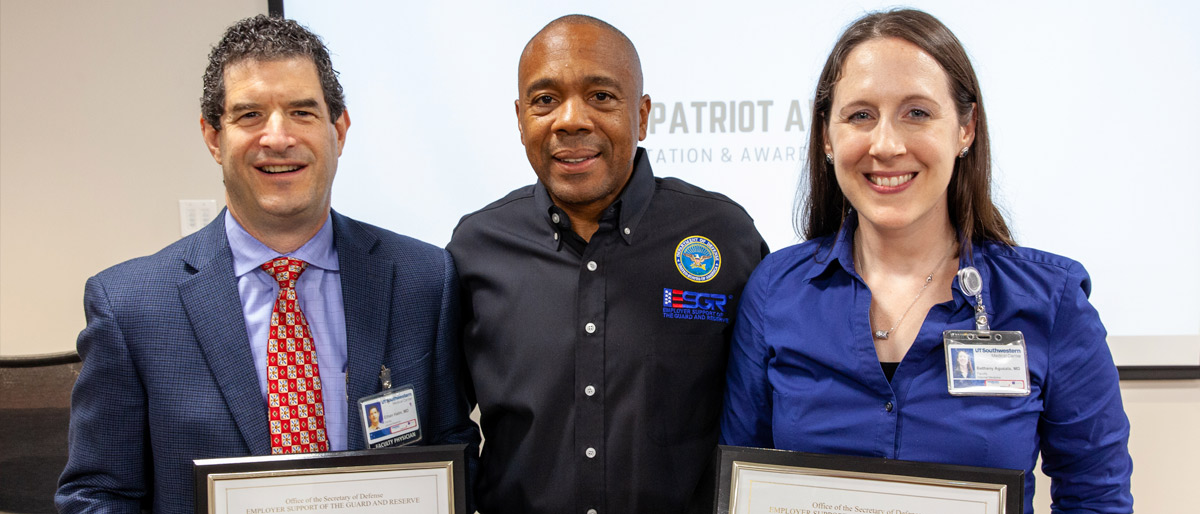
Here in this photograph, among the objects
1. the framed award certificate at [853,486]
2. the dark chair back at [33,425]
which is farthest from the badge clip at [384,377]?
the dark chair back at [33,425]

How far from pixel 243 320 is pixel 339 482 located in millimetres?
419

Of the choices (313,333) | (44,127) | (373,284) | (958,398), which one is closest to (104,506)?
(313,333)

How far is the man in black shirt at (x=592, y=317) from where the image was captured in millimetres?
1625

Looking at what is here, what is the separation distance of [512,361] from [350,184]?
177 cm

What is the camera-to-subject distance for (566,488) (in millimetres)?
1626

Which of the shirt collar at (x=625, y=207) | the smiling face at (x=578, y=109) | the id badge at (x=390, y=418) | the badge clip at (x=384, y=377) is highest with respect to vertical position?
the smiling face at (x=578, y=109)

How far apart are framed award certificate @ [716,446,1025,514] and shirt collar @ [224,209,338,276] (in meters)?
1.00

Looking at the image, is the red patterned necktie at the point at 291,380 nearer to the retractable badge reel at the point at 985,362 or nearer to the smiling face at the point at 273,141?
the smiling face at the point at 273,141

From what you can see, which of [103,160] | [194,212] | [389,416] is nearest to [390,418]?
[389,416]

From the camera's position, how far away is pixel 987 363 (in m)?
1.30

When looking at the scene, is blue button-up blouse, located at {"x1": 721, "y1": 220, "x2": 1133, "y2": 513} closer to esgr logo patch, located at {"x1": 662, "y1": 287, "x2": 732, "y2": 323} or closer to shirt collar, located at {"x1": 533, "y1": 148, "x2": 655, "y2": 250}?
esgr logo patch, located at {"x1": 662, "y1": 287, "x2": 732, "y2": 323}

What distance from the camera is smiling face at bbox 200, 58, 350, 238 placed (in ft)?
4.72

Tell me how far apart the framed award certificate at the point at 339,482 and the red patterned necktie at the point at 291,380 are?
11 centimetres

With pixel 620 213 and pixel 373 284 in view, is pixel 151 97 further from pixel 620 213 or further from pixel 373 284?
pixel 620 213
